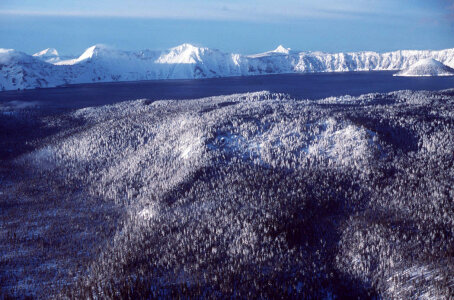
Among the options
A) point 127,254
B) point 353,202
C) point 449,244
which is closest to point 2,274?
point 127,254

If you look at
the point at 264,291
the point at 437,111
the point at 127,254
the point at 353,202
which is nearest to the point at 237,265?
the point at 264,291

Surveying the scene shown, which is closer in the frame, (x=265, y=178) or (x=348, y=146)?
(x=265, y=178)

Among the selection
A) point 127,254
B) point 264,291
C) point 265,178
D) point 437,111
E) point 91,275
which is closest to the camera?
point 264,291

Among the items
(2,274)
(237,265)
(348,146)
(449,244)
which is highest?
(348,146)

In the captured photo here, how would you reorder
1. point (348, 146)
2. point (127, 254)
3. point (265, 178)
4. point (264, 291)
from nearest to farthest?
1. point (264, 291)
2. point (127, 254)
3. point (265, 178)
4. point (348, 146)

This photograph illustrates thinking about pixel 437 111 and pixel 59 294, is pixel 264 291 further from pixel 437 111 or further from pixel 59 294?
pixel 437 111

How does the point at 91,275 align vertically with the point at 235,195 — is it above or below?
below
